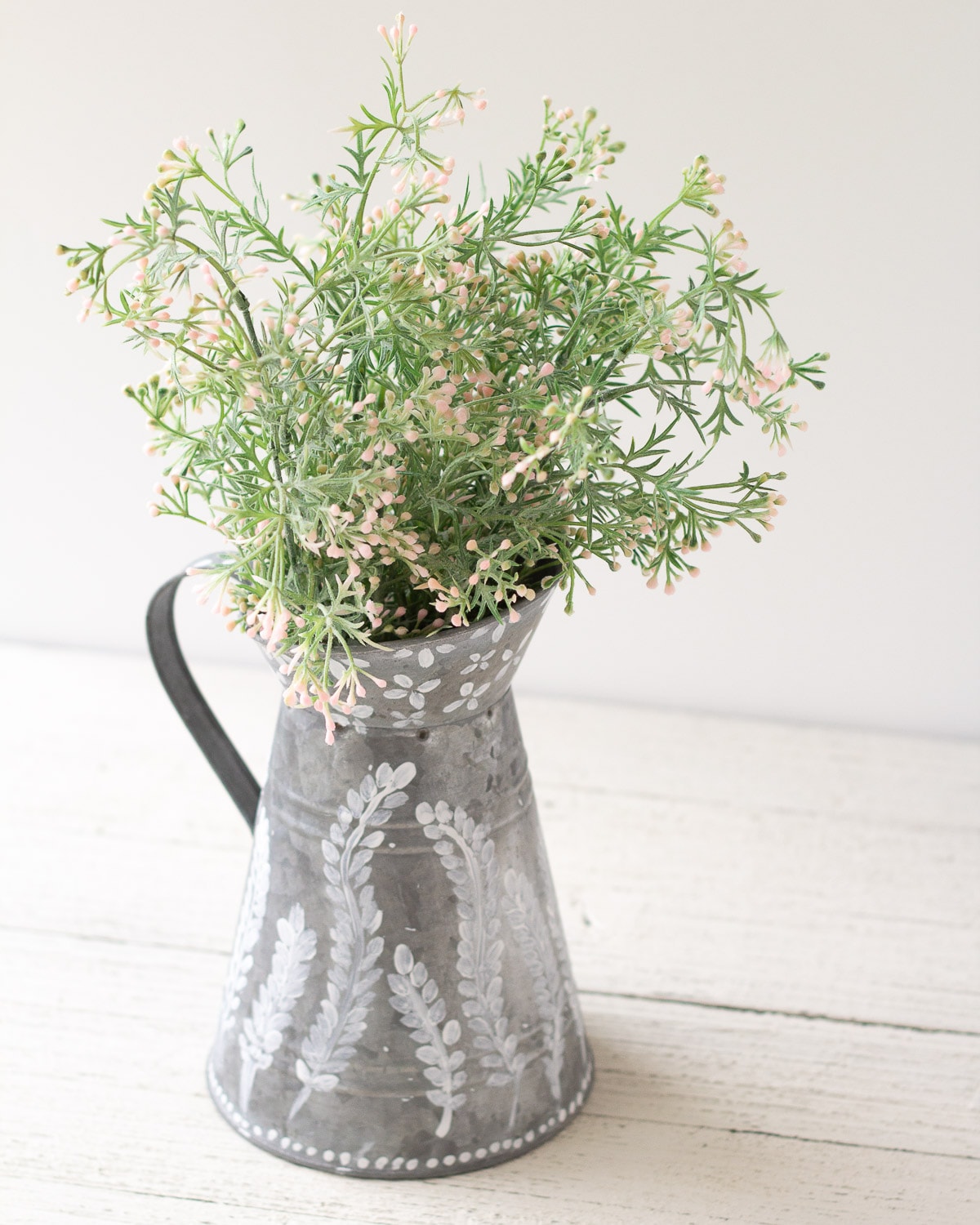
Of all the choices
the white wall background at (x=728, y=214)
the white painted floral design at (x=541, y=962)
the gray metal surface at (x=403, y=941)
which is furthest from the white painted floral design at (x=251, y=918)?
the white wall background at (x=728, y=214)

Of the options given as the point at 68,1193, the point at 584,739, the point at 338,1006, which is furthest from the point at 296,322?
the point at 584,739

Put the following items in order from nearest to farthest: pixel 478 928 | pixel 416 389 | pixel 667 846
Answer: pixel 416 389 → pixel 478 928 → pixel 667 846

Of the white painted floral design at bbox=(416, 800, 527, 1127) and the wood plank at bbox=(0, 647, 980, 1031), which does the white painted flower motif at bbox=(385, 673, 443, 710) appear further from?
the wood plank at bbox=(0, 647, 980, 1031)

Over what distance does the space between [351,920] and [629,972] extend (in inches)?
10.7

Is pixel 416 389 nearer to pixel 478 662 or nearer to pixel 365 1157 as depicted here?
pixel 478 662

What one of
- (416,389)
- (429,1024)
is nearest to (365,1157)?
(429,1024)

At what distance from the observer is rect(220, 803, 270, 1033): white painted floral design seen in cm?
59

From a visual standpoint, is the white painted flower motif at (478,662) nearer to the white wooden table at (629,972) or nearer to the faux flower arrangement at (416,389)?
the faux flower arrangement at (416,389)

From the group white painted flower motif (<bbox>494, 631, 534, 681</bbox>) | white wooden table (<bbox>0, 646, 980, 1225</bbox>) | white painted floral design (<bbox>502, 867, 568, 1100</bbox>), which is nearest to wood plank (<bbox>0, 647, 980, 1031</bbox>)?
white wooden table (<bbox>0, 646, 980, 1225</bbox>)

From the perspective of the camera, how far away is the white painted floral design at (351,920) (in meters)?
0.54

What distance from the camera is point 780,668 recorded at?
116cm

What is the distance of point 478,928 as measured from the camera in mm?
566

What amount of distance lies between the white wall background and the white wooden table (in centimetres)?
9

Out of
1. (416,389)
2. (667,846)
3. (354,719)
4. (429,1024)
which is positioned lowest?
(667,846)
